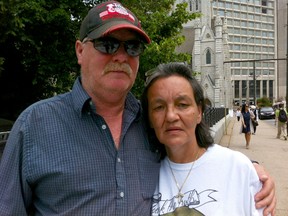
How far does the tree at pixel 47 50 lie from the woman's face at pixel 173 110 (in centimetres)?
667

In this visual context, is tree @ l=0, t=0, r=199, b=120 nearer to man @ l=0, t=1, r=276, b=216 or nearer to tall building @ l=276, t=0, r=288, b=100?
man @ l=0, t=1, r=276, b=216

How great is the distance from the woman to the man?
99mm

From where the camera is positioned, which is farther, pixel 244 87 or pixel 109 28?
pixel 244 87

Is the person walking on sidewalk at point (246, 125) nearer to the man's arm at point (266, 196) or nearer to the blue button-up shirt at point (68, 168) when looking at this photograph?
the man's arm at point (266, 196)

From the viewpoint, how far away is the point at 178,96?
216cm

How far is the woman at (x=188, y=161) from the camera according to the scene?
2.04 meters

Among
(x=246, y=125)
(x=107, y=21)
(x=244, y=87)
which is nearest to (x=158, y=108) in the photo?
(x=107, y=21)

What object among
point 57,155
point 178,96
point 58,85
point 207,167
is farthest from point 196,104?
point 58,85

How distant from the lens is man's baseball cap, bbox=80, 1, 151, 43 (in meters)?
2.02

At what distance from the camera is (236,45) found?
121 meters

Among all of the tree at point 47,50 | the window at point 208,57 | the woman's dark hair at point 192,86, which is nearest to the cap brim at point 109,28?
the woman's dark hair at point 192,86

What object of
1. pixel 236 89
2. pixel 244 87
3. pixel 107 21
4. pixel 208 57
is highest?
pixel 208 57

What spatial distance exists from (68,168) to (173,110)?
2.24ft

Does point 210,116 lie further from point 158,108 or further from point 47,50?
point 158,108
